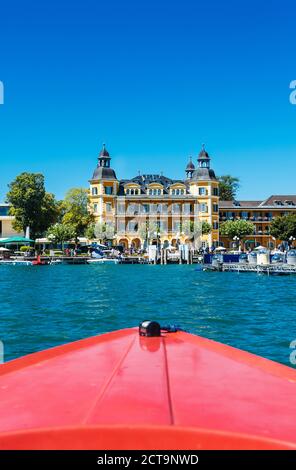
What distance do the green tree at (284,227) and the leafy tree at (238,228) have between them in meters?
3.20

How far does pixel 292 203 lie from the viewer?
90375 mm

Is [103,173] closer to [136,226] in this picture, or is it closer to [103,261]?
[136,226]

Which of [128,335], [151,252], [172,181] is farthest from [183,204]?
[128,335]

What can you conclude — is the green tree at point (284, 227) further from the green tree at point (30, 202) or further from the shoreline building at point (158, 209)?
the green tree at point (30, 202)

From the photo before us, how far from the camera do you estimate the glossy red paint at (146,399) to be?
2.94 meters

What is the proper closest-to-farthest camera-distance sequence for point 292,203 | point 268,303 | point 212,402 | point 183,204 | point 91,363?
point 212,402, point 91,363, point 268,303, point 183,204, point 292,203

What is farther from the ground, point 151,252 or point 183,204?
point 183,204

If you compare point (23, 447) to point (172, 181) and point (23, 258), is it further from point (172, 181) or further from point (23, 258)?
point (172, 181)

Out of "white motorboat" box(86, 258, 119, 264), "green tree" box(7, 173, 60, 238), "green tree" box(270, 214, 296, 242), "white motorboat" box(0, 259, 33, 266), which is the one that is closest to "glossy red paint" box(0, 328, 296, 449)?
"white motorboat" box(0, 259, 33, 266)

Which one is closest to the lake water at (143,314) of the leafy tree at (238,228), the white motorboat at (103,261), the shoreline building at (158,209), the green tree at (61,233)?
the white motorboat at (103,261)

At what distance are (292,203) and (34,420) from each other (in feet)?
296

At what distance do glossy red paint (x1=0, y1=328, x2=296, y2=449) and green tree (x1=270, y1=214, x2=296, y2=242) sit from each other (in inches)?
2914

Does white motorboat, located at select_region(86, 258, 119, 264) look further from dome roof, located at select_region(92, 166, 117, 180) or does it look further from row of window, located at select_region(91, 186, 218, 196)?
dome roof, located at select_region(92, 166, 117, 180)
